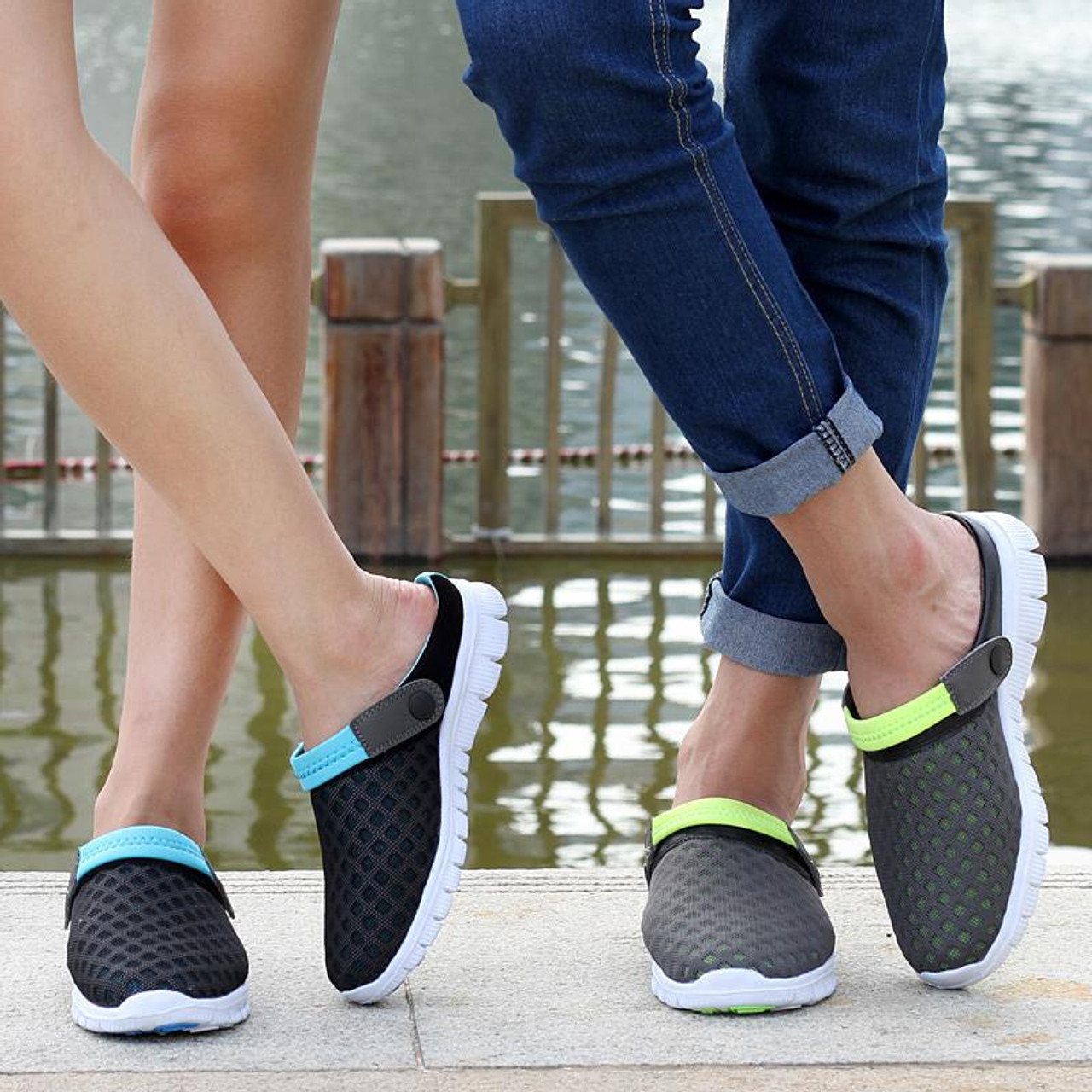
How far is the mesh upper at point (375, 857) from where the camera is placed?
150cm

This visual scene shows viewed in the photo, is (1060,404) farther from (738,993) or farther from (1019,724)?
(738,993)

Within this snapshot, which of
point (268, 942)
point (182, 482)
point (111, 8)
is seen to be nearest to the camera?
point (182, 482)

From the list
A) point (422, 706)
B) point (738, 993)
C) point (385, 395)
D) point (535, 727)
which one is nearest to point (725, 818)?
point (738, 993)

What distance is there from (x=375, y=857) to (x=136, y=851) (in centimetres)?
19

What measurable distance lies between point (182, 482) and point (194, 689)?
24 cm

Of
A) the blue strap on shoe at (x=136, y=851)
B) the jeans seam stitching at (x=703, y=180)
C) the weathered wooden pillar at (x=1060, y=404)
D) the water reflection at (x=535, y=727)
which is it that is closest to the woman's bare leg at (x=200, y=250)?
the blue strap on shoe at (x=136, y=851)

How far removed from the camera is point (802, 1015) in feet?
4.99

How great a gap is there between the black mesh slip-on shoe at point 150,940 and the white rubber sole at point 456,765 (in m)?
0.10

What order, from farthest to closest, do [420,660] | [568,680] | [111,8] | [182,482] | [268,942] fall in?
[111,8] < [568,680] < [268,942] < [420,660] < [182,482]

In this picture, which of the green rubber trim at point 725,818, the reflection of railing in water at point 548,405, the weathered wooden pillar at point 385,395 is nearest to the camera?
the green rubber trim at point 725,818

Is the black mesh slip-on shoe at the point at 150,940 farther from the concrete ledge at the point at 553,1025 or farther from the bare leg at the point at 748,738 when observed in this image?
the bare leg at the point at 748,738

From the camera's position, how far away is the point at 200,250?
1.59 m

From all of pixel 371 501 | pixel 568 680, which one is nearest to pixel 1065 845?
pixel 568 680

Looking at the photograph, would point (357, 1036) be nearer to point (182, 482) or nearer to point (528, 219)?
point (182, 482)
